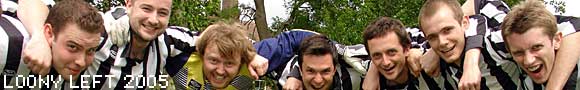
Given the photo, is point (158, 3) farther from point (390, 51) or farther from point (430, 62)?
point (430, 62)

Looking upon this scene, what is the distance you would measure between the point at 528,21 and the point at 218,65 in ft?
4.89

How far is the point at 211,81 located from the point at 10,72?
1.03 metres

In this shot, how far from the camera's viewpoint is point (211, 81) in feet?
14.9

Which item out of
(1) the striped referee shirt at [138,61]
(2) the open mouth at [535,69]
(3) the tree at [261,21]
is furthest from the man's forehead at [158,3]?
(3) the tree at [261,21]

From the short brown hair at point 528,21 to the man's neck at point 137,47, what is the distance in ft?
5.42

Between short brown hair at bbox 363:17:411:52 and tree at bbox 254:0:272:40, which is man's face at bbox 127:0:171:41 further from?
tree at bbox 254:0:272:40

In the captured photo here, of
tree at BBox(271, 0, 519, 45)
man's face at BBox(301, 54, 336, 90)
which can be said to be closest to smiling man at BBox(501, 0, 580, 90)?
man's face at BBox(301, 54, 336, 90)

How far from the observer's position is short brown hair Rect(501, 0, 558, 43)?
12.9ft

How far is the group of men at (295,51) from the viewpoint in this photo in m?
3.87

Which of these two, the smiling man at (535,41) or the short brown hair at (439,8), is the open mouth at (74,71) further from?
the smiling man at (535,41)

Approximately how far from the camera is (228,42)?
174 inches

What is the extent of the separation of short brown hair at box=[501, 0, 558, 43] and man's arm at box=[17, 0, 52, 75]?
6.47ft

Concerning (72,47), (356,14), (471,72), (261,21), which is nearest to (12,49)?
(72,47)

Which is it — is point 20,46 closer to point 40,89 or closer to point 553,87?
point 40,89
